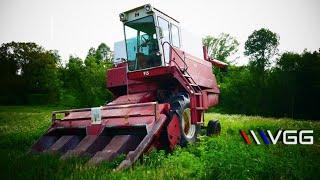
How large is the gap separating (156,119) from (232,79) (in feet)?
162

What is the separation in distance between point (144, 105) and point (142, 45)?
132 inches

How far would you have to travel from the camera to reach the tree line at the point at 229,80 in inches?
1576

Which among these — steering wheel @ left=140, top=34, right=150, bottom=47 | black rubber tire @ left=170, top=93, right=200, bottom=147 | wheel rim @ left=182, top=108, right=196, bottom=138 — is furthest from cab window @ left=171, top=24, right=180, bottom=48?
wheel rim @ left=182, top=108, right=196, bottom=138

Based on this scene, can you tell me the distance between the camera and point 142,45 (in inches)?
415

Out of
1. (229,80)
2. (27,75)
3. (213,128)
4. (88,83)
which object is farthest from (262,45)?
(213,128)

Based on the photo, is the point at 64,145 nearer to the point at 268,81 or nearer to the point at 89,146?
the point at 89,146

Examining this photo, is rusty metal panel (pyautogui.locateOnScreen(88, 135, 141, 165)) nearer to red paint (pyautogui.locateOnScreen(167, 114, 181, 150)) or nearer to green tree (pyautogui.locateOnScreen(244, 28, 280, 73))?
red paint (pyautogui.locateOnScreen(167, 114, 181, 150))

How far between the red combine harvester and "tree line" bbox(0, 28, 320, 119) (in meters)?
30.2

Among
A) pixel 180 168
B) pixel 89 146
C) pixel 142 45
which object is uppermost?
pixel 142 45

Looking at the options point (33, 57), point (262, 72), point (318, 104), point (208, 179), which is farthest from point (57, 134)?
point (33, 57)

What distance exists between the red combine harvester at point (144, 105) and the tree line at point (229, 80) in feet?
99.2

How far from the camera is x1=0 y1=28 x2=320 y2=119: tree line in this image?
40031 mm

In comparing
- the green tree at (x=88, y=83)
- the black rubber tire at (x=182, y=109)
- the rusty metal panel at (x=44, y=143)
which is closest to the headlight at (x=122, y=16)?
the black rubber tire at (x=182, y=109)

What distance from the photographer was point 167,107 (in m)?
8.02
